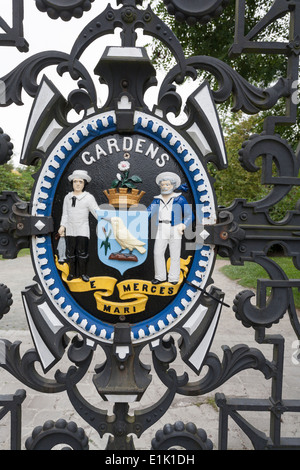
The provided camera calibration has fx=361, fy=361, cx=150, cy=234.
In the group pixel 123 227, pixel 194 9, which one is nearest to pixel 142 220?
pixel 123 227

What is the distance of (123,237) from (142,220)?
0.15 meters

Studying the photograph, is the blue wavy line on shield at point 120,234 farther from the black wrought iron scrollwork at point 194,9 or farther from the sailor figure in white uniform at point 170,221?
the black wrought iron scrollwork at point 194,9

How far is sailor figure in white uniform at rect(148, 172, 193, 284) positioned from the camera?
2109 mm

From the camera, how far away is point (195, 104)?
207 centimetres

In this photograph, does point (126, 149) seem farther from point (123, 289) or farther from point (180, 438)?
point (180, 438)

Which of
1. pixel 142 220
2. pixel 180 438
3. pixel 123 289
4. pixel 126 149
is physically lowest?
pixel 180 438

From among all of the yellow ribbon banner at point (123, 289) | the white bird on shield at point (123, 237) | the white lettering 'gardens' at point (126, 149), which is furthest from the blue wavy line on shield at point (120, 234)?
the white lettering 'gardens' at point (126, 149)

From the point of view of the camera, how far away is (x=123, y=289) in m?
2.15

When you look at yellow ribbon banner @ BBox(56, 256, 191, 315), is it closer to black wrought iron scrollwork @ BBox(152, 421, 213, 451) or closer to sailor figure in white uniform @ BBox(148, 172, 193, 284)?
sailor figure in white uniform @ BBox(148, 172, 193, 284)

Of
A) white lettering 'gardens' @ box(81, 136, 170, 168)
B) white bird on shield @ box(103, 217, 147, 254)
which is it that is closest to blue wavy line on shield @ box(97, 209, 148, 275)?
white bird on shield @ box(103, 217, 147, 254)

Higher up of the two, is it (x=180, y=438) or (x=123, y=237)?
(x=123, y=237)

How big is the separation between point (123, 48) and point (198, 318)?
5.32 ft

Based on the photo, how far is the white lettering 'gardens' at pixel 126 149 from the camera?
6.88ft

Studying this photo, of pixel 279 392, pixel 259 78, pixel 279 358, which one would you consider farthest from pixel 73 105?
pixel 259 78
